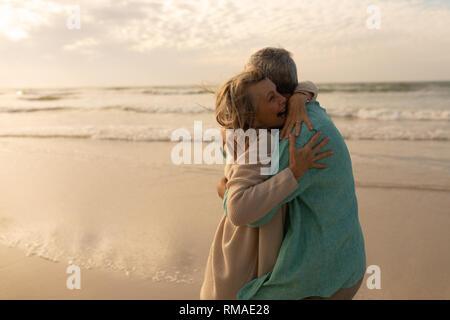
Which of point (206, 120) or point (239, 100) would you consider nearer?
point (239, 100)

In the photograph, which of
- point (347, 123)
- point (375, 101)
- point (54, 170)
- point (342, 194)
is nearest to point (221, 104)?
point (342, 194)

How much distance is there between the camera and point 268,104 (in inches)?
60.2

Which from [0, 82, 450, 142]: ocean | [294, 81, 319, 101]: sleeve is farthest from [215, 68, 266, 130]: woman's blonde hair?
[0, 82, 450, 142]: ocean

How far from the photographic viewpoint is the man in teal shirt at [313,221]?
60.9 inches

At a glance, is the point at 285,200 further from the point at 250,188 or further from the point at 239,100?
the point at 239,100

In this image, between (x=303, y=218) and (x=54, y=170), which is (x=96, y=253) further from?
(x=54, y=170)

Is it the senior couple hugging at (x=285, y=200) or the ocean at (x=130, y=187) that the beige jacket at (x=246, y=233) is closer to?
the senior couple hugging at (x=285, y=200)

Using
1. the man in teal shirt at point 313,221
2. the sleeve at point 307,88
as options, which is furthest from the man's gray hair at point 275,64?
the sleeve at point 307,88

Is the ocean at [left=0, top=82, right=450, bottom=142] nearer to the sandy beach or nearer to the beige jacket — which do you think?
the sandy beach

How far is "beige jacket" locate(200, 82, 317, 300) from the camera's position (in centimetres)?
144

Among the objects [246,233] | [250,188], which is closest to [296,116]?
[250,188]

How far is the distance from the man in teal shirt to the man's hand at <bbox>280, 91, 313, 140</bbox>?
3 centimetres

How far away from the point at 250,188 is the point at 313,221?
32 centimetres
